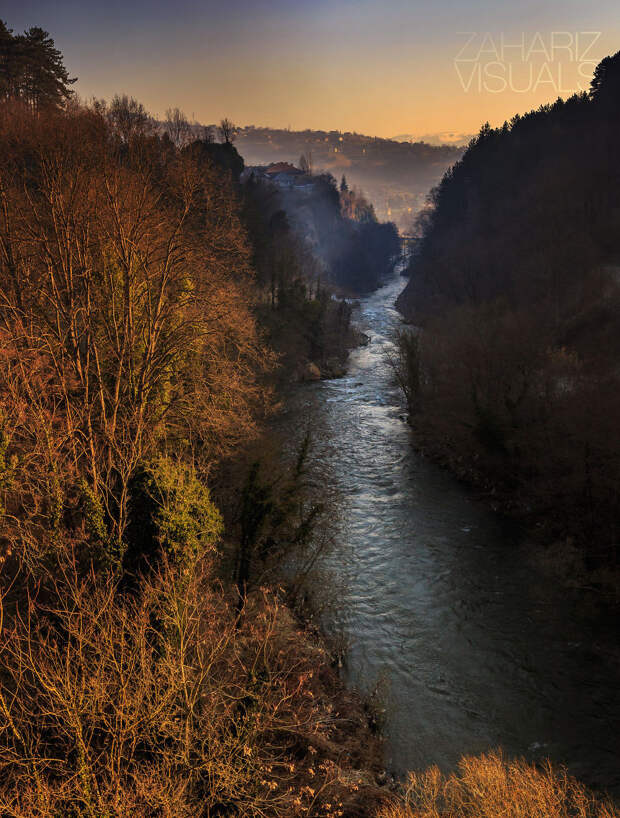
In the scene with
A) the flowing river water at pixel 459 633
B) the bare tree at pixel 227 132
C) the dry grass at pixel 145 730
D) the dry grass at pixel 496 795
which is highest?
the bare tree at pixel 227 132

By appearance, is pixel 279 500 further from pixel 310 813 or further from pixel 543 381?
pixel 543 381

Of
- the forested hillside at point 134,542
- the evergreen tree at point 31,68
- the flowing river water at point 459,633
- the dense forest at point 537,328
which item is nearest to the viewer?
the forested hillside at point 134,542

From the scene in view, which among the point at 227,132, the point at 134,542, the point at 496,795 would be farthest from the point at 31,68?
the point at 496,795

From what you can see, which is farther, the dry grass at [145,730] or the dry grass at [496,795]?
the dry grass at [496,795]

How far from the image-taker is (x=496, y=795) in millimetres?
9828

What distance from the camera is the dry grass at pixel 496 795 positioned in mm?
9578

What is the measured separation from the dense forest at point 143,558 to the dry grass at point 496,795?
3.0 inches

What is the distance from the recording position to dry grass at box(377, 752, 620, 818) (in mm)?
9578

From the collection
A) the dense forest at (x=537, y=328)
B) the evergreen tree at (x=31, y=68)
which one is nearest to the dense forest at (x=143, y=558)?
the dense forest at (x=537, y=328)

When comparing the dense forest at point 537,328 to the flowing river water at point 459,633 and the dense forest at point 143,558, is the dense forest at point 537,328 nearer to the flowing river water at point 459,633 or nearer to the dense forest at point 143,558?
the flowing river water at point 459,633

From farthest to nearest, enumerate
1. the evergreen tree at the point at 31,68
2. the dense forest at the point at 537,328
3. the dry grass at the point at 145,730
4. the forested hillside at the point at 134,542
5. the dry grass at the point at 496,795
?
the evergreen tree at the point at 31,68 < the dense forest at the point at 537,328 < the dry grass at the point at 496,795 < the forested hillside at the point at 134,542 < the dry grass at the point at 145,730

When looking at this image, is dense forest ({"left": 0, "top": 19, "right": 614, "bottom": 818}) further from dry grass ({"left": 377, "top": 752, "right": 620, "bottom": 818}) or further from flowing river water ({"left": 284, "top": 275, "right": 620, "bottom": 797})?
flowing river water ({"left": 284, "top": 275, "right": 620, "bottom": 797})

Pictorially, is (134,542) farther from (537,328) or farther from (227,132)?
(227,132)

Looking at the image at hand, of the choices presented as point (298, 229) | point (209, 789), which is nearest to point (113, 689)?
point (209, 789)
